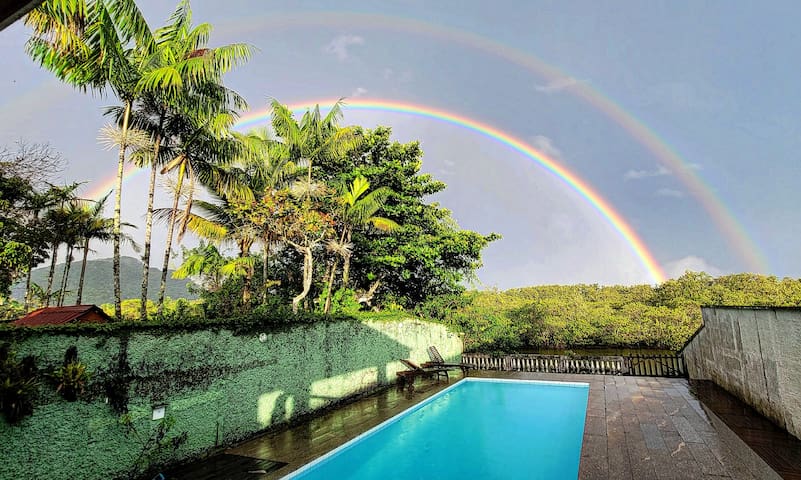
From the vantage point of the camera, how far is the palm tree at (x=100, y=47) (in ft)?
22.3

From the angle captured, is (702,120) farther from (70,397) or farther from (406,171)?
(70,397)

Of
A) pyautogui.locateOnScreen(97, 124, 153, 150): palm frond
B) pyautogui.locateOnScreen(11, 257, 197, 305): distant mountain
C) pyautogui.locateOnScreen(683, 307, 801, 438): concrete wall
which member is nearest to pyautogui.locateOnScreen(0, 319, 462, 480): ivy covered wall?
pyautogui.locateOnScreen(97, 124, 153, 150): palm frond

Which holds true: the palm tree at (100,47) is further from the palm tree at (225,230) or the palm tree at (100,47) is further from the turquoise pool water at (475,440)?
the turquoise pool water at (475,440)

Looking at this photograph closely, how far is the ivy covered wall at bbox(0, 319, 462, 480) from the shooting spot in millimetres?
4695

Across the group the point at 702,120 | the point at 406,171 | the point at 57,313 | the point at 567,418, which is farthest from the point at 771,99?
the point at 57,313

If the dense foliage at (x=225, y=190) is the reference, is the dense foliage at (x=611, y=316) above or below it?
below

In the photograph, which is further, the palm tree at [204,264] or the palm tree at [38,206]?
the palm tree at [204,264]

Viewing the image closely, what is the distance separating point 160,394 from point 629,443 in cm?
804

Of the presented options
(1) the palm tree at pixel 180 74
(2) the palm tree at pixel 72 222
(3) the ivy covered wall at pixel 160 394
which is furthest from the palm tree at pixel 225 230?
(3) the ivy covered wall at pixel 160 394

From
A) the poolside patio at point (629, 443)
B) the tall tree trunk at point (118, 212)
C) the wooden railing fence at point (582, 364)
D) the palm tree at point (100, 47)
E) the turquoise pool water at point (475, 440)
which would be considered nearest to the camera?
the poolside patio at point (629, 443)

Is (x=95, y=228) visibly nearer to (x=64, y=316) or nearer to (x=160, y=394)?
(x=64, y=316)

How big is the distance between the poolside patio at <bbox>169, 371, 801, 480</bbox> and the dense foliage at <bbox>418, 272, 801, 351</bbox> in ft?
25.5

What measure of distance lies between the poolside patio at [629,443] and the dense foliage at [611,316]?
25.5 feet

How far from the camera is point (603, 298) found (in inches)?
1517
